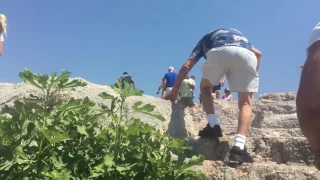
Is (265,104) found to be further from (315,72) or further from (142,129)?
(315,72)

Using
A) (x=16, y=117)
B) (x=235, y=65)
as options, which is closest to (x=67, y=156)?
(x=16, y=117)

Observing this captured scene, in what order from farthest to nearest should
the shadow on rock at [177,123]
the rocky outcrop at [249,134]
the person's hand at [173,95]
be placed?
the person's hand at [173,95] < the shadow on rock at [177,123] < the rocky outcrop at [249,134]

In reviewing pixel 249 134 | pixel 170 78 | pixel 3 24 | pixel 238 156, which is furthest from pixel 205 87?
pixel 170 78

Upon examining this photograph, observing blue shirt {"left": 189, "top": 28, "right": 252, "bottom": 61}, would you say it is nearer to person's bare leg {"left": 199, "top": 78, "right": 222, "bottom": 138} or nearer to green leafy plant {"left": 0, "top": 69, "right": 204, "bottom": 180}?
person's bare leg {"left": 199, "top": 78, "right": 222, "bottom": 138}

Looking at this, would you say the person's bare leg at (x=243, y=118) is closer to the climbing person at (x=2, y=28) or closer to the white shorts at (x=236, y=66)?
the white shorts at (x=236, y=66)

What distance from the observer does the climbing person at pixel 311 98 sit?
171cm

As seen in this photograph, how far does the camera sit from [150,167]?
235 centimetres

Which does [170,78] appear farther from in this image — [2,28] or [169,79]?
[2,28]

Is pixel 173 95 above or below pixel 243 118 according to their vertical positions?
above

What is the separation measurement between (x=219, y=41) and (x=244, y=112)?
0.87 metres

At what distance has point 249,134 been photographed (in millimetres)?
4715

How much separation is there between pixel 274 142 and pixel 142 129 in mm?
2283

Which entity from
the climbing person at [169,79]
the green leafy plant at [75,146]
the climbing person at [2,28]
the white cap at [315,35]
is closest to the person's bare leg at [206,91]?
the green leafy plant at [75,146]

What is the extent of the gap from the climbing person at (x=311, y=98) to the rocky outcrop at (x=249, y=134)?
160 cm
